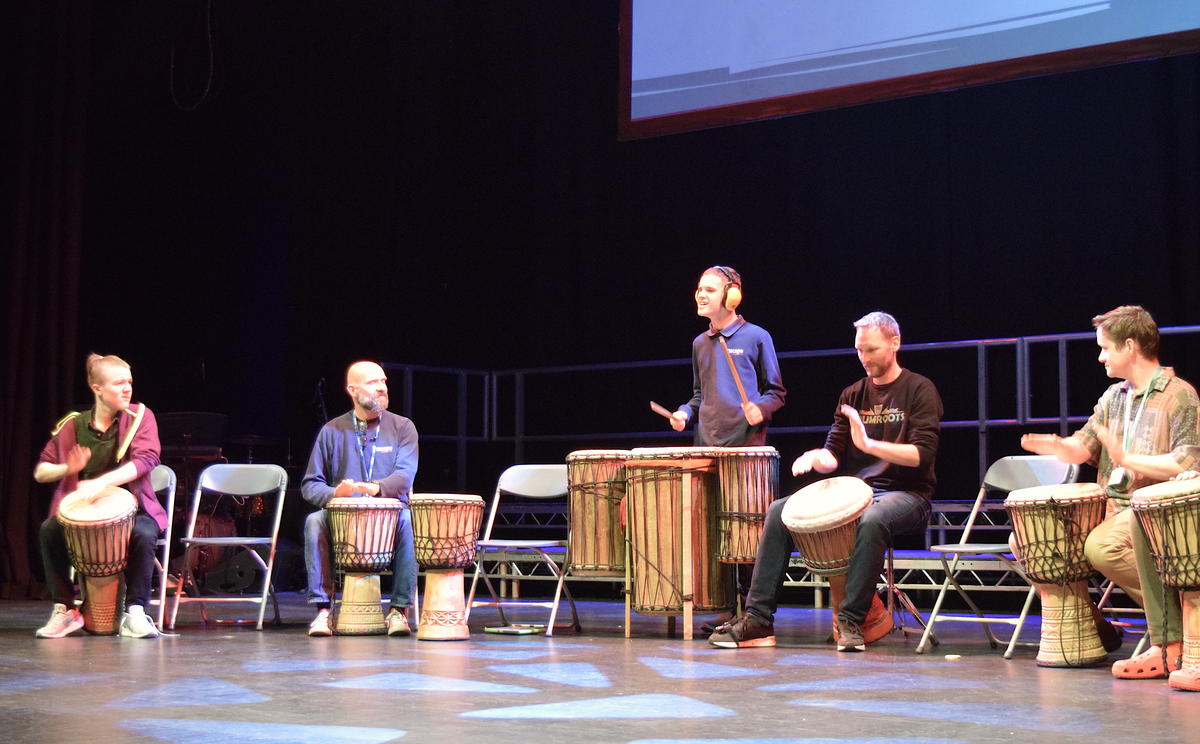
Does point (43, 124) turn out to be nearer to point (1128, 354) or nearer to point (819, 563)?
point (819, 563)

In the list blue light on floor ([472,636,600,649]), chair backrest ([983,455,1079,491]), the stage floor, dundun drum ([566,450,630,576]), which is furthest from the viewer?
dundun drum ([566,450,630,576])

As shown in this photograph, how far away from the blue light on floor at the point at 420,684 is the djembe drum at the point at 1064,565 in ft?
6.24

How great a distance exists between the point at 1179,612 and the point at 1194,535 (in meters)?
0.35

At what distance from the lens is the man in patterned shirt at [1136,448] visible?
4.14 m

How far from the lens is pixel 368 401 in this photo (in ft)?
19.7

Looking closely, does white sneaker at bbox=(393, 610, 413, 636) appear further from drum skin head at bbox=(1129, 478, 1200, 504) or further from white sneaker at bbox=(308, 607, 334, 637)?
drum skin head at bbox=(1129, 478, 1200, 504)

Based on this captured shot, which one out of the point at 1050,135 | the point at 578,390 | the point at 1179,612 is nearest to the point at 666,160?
the point at 578,390

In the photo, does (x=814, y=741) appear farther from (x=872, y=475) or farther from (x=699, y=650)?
(x=872, y=475)

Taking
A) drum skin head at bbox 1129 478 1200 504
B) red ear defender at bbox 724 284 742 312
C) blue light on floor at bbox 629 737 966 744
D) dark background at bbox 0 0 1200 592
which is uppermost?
dark background at bbox 0 0 1200 592

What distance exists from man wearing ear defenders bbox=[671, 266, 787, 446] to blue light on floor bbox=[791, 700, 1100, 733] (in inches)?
91.8

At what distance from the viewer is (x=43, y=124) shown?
8641 mm

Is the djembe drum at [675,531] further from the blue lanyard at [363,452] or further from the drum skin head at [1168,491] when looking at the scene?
the drum skin head at [1168,491]

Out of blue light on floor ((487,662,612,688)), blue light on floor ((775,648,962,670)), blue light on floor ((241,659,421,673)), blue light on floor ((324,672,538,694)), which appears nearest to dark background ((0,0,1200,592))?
blue light on floor ((775,648,962,670))

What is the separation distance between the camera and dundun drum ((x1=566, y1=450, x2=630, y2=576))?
587 centimetres
